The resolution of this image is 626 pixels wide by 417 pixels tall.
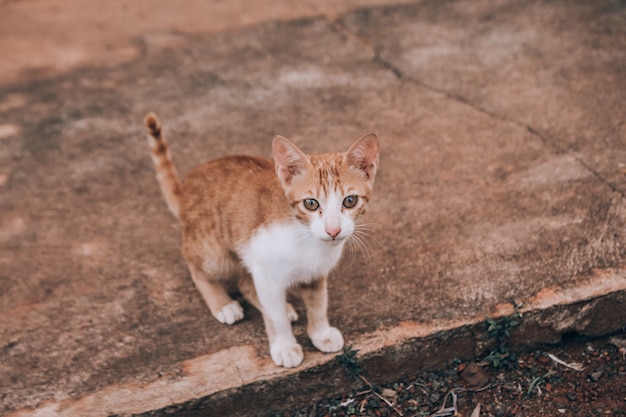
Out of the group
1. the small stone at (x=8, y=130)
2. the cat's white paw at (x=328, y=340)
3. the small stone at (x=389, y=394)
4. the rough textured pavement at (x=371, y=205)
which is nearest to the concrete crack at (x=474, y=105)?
the rough textured pavement at (x=371, y=205)

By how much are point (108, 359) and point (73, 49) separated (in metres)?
3.03

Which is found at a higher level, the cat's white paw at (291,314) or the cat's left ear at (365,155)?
the cat's left ear at (365,155)

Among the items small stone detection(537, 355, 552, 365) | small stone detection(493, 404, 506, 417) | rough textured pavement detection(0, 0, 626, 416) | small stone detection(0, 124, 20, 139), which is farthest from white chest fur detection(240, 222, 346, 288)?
small stone detection(0, 124, 20, 139)

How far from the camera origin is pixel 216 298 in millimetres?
2664

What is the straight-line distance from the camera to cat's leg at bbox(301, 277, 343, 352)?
2.46 metres

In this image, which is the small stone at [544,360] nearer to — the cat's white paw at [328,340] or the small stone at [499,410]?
the small stone at [499,410]

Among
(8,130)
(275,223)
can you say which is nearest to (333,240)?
(275,223)

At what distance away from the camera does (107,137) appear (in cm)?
387

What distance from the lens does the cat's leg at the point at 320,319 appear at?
2455 mm

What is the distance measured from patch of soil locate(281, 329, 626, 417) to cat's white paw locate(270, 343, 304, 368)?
0.79ft

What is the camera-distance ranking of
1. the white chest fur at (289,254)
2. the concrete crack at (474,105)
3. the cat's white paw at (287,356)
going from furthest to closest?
the concrete crack at (474,105) → the cat's white paw at (287,356) → the white chest fur at (289,254)

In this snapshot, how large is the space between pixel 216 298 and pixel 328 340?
0.52m

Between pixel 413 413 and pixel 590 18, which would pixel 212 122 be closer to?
pixel 413 413

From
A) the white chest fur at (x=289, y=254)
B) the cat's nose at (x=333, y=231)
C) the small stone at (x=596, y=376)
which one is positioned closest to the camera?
the cat's nose at (x=333, y=231)
